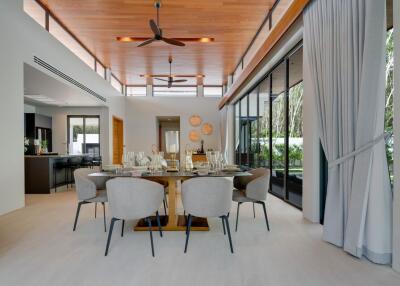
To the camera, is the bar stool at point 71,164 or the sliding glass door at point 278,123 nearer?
the sliding glass door at point 278,123

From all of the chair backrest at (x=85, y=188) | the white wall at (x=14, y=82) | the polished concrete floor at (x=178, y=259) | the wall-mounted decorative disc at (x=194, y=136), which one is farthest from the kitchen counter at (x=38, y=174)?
the wall-mounted decorative disc at (x=194, y=136)

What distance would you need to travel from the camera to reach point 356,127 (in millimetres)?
2396

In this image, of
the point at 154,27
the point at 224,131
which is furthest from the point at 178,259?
the point at 224,131

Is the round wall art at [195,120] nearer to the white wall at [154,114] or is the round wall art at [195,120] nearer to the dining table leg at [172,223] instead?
the white wall at [154,114]

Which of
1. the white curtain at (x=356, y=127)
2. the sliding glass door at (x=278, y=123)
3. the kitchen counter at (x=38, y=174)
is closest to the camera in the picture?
the white curtain at (x=356, y=127)

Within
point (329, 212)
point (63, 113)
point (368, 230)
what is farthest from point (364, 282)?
point (63, 113)

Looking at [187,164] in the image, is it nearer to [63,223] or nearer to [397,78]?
[63,223]

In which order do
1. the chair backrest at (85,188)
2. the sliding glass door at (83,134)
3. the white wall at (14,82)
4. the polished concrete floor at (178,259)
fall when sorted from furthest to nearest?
the sliding glass door at (83,134) → the white wall at (14,82) → the chair backrest at (85,188) → the polished concrete floor at (178,259)

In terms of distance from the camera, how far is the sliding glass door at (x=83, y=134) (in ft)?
31.7

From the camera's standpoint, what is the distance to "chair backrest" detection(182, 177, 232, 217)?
2.51 meters

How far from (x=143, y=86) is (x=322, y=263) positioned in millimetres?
10090

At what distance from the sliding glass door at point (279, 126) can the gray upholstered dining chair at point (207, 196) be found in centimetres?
232

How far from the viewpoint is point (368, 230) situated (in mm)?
2322

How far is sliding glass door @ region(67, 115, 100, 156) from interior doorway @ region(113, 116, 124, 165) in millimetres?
705
